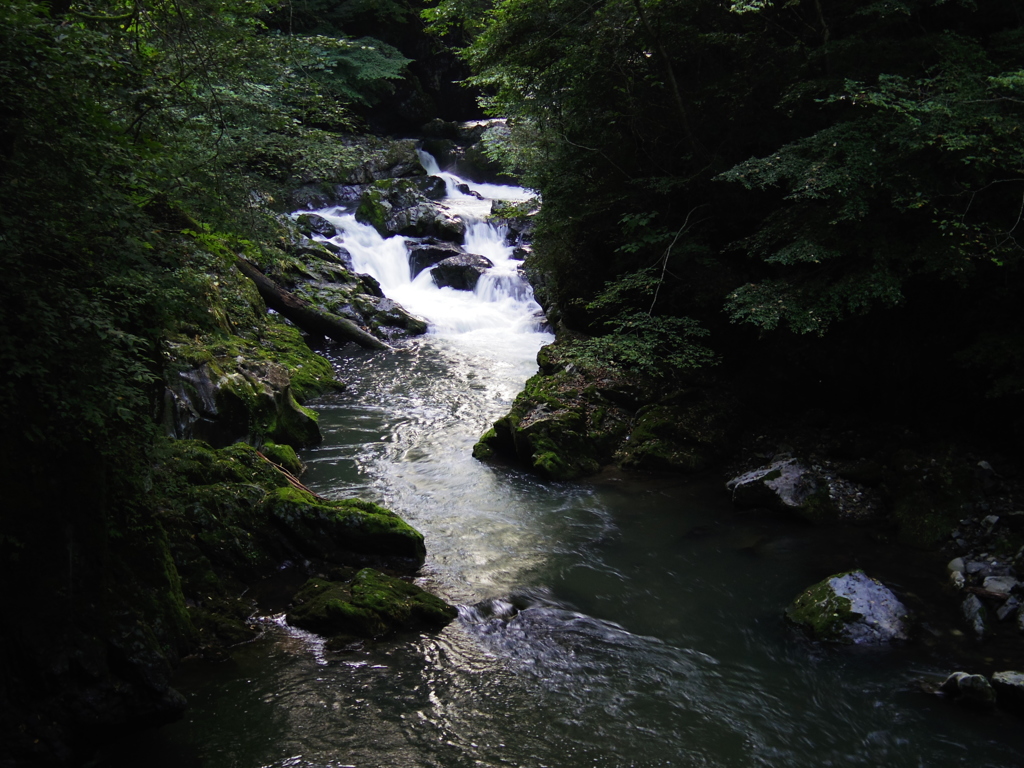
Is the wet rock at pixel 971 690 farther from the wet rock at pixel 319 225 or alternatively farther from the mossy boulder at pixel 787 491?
the wet rock at pixel 319 225

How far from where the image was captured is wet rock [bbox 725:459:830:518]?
285 inches

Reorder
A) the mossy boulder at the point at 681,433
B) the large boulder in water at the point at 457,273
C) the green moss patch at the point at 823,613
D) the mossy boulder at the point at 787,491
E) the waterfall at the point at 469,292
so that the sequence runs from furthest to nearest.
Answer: the large boulder in water at the point at 457,273
the waterfall at the point at 469,292
the mossy boulder at the point at 681,433
the mossy boulder at the point at 787,491
the green moss patch at the point at 823,613

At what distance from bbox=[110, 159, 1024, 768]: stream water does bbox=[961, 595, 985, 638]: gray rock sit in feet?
1.38

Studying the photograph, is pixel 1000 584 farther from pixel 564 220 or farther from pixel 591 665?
pixel 564 220

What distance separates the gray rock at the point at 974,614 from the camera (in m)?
5.12

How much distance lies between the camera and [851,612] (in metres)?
5.31

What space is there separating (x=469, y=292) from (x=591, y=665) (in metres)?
16.2

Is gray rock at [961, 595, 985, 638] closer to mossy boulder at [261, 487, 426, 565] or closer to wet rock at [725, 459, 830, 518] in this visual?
wet rock at [725, 459, 830, 518]

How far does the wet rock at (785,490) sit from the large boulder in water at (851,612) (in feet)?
5.38

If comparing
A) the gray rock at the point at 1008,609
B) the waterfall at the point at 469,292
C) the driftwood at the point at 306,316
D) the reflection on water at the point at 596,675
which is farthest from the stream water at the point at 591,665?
the waterfall at the point at 469,292

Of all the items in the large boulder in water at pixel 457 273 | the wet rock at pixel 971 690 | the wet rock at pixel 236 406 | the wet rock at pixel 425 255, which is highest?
the wet rock at pixel 425 255

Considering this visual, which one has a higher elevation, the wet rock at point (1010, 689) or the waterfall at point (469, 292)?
the waterfall at point (469, 292)

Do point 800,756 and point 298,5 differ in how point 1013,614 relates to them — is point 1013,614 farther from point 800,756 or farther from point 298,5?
point 298,5

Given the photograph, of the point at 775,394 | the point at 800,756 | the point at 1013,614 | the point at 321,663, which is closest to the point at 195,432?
the point at 321,663
